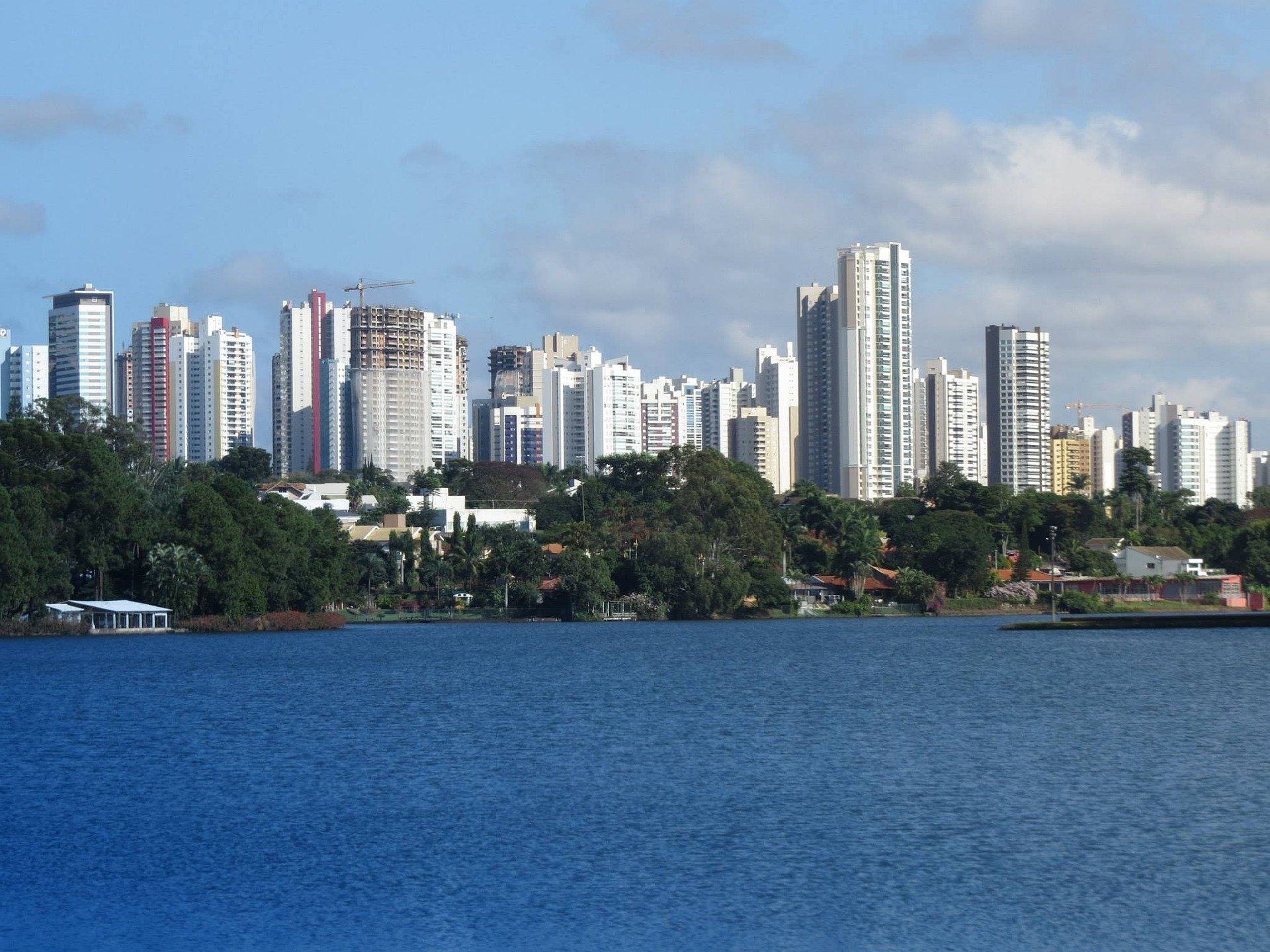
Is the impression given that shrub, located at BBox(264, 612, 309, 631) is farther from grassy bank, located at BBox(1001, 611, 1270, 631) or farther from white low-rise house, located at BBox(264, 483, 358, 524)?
white low-rise house, located at BBox(264, 483, 358, 524)

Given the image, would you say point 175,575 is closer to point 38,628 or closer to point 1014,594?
point 38,628

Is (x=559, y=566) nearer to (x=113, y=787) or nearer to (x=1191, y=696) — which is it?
(x=1191, y=696)

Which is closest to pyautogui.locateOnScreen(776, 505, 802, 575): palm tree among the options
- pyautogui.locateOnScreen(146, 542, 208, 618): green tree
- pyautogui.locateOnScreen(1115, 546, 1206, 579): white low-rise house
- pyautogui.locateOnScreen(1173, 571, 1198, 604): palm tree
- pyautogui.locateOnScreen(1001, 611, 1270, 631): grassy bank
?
Result: pyautogui.locateOnScreen(1001, 611, 1270, 631): grassy bank

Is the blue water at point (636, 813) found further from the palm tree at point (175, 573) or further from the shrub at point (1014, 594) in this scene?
the shrub at point (1014, 594)

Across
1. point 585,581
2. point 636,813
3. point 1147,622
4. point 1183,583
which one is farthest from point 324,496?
point 636,813

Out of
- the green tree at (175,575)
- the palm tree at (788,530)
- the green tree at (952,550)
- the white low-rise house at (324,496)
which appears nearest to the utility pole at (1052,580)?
the green tree at (952,550)

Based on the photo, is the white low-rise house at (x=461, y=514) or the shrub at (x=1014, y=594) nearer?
the shrub at (x=1014, y=594)

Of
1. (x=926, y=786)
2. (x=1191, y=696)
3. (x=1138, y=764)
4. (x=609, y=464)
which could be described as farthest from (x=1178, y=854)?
(x=609, y=464)
